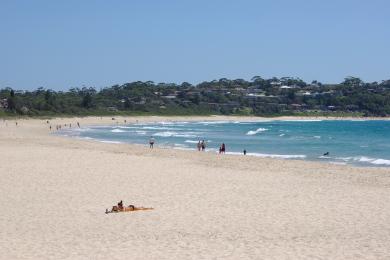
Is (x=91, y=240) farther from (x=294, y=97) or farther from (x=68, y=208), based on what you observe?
(x=294, y=97)

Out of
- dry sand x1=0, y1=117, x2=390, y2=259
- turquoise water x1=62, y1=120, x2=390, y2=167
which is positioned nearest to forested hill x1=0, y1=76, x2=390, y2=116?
turquoise water x1=62, y1=120, x2=390, y2=167

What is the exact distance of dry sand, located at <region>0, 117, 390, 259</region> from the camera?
1084cm

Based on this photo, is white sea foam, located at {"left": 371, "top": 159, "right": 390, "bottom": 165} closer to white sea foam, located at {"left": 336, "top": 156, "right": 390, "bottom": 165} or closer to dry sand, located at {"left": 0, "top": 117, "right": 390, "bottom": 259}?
white sea foam, located at {"left": 336, "top": 156, "right": 390, "bottom": 165}

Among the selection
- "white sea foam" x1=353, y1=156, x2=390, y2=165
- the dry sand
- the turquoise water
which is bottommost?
the turquoise water

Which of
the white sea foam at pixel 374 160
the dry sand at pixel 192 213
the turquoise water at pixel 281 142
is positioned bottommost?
the turquoise water at pixel 281 142

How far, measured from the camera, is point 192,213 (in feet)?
47.3

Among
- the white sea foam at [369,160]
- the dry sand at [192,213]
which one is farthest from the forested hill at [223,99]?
the dry sand at [192,213]

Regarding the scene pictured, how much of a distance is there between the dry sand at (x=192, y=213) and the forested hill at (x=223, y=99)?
323 ft

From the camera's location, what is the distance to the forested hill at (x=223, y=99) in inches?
5394

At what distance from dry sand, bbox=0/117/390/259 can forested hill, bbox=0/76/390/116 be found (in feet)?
323

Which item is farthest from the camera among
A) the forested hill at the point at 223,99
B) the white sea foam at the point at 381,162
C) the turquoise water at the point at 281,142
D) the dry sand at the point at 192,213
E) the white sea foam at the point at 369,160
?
the forested hill at the point at 223,99

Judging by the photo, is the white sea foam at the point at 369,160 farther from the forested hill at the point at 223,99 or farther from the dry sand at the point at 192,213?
the forested hill at the point at 223,99

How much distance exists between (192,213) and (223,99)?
499 feet

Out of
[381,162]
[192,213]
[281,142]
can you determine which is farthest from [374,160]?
[192,213]
